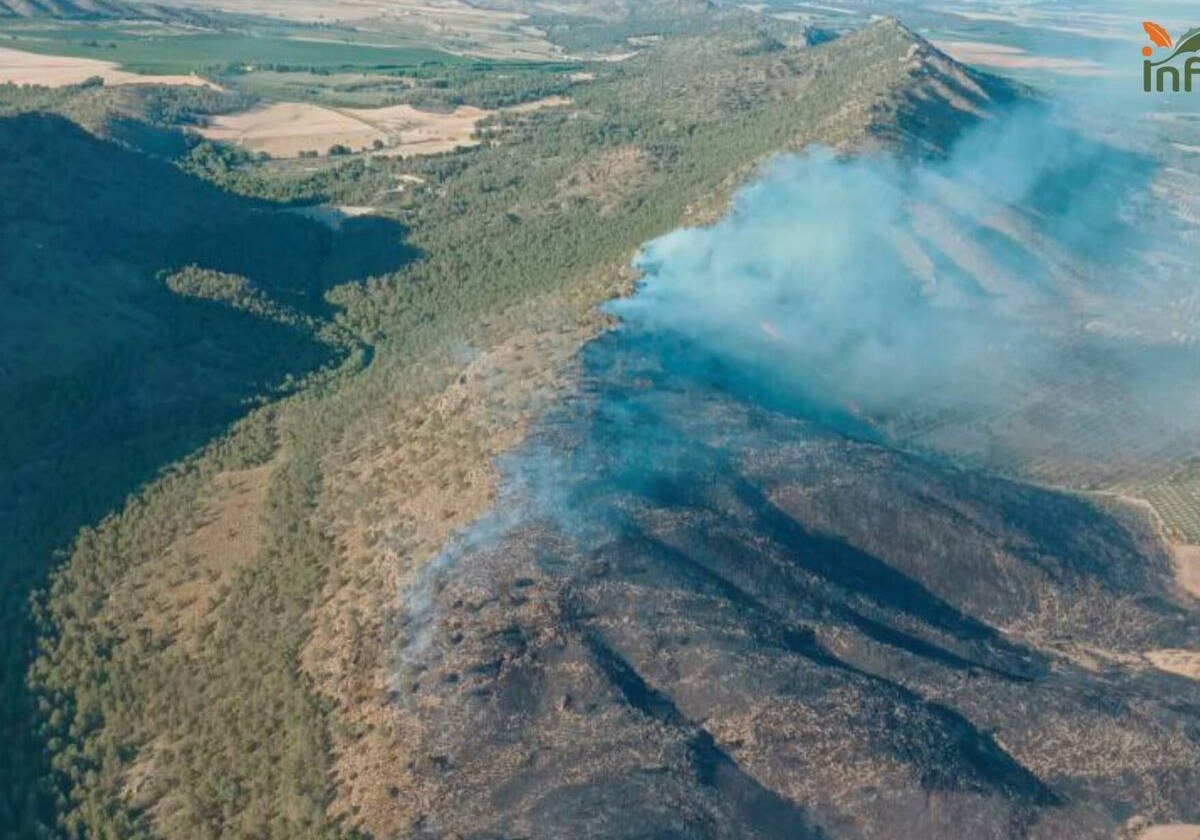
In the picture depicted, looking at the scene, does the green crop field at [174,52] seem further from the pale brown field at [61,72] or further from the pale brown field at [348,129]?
the pale brown field at [348,129]

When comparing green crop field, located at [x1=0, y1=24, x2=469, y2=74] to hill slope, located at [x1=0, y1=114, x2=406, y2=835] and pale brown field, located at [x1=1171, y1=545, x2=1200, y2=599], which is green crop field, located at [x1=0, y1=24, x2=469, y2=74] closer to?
hill slope, located at [x1=0, y1=114, x2=406, y2=835]

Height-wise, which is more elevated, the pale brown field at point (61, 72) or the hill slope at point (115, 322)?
the pale brown field at point (61, 72)

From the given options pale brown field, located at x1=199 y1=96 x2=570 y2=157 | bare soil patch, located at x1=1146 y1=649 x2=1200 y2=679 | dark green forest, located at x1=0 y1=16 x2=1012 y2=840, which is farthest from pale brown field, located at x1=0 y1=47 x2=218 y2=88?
bare soil patch, located at x1=1146 y1=649 x2=1200 y2=679

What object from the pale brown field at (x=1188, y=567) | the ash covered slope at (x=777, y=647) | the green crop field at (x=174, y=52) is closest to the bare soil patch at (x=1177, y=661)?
the ash covered slope at (x=777, y=647)

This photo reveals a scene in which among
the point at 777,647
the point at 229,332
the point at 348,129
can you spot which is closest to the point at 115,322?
the point at 229,332

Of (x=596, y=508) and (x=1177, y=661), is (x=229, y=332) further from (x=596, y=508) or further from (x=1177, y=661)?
(x=1177, y=661)

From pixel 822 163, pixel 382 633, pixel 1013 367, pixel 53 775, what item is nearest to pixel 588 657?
pixel 382 633
